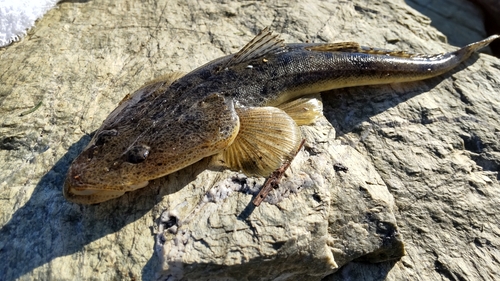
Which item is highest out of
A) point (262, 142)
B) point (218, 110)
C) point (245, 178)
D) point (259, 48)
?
point (259, 48)

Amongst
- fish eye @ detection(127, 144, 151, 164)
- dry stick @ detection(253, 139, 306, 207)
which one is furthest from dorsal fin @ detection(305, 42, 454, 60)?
fish eye @ detection(127, 144, 151, 164)

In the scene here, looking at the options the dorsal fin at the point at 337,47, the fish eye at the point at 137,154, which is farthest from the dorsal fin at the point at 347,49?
the fish eye at the point at 137,154

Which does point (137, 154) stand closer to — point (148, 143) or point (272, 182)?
point (148, 143)

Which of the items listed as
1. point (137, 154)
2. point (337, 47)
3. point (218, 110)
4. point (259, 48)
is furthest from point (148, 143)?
point (337, 47)

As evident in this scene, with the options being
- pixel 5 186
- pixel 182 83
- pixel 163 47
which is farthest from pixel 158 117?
pixel 163 47

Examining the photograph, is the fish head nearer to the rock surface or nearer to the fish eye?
the fish eye

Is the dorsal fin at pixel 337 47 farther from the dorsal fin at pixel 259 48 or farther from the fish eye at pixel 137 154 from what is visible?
the fish eye at pixel 137 154
